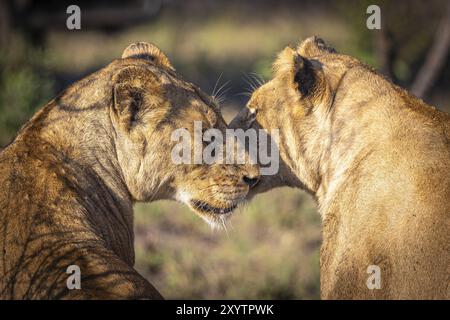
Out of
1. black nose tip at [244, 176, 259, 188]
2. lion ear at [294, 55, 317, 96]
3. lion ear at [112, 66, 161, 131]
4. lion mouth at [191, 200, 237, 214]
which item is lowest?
lion mouth at [191, 200, 237, 214]

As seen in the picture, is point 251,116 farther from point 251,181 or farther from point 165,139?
point 165,139

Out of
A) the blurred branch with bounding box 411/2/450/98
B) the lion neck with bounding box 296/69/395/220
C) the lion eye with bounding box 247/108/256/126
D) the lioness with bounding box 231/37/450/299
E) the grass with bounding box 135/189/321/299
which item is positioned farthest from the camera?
the blurred branch with bounding box 411/2/450/98

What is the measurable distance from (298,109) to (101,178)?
1.24 m

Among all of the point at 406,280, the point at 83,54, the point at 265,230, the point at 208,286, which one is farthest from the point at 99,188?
the point at 83,54

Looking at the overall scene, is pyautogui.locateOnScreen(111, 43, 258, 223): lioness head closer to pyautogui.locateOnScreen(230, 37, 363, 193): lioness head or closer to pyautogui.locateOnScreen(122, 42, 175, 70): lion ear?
pyautogui.locateOnScreen(122, 42, 175, 70): lion ear

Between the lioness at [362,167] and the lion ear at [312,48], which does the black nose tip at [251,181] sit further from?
the lion ear at [312,48]

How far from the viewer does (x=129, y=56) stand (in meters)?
5.35

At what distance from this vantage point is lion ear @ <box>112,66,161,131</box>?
15.3ft

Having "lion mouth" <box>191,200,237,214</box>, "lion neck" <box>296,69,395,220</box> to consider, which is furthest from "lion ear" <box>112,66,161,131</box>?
"lion neck" <box>296,69,395,220</box>

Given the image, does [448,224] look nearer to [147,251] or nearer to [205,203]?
[205,203]

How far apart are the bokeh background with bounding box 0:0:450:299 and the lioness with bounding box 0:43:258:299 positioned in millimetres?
704

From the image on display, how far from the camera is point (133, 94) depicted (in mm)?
4703

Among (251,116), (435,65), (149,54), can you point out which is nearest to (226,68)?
(435,65)

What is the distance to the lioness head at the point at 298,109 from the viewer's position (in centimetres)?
507
